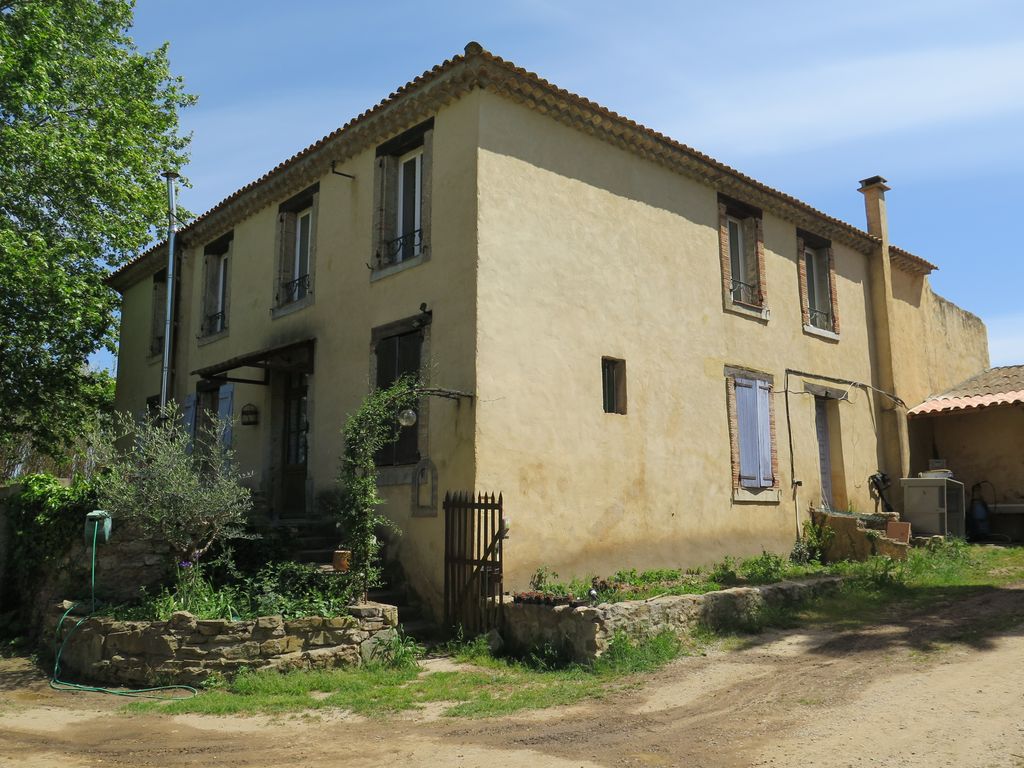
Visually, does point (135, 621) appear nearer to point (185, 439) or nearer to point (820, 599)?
point (185, 439)

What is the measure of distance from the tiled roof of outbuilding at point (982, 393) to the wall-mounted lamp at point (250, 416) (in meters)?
12.2

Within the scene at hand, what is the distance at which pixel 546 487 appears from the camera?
9.66m

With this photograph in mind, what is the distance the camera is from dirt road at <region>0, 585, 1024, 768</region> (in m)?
5.23

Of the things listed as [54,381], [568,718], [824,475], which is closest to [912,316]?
[824,475]

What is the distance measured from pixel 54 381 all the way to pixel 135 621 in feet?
34.7

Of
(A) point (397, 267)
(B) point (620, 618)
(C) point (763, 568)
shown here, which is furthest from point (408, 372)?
(C) point (763, 568)

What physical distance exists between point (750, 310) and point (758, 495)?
9.78 ft

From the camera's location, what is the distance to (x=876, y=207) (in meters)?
16.1

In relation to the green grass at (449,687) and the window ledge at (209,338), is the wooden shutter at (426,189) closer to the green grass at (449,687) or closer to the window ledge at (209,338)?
the green grass at (449,687)

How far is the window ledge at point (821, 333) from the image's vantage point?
14109 mm

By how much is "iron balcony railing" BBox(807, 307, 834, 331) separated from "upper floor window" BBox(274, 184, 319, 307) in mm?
8909

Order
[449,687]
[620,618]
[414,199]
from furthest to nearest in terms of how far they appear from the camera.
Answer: [414,199]
[620,618]
[449,687]

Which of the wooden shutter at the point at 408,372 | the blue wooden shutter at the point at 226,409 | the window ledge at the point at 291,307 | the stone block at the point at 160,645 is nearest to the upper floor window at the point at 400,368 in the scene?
the wooden shutter at the point at 408,372

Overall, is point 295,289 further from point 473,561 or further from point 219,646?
point 219,646
